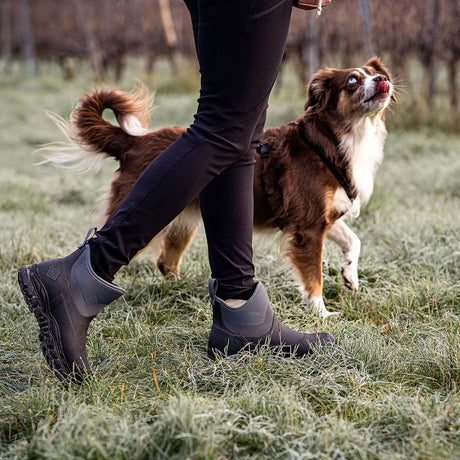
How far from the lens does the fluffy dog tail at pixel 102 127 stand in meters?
Answer: 3.11

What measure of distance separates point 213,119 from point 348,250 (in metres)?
1.55

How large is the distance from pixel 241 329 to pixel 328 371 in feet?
1.11

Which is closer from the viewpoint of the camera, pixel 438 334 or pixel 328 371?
pixel 328 371

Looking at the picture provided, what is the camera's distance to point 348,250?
319cm

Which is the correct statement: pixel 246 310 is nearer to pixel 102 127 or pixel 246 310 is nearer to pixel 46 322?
pixel 46 322

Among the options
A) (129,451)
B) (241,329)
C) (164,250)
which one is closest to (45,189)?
(164,250)

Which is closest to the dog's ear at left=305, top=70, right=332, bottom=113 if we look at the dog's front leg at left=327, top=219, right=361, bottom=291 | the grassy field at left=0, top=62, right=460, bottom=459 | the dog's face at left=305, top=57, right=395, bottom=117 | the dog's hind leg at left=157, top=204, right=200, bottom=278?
the dog's face at left=305, top=57, right=395, bottom=117

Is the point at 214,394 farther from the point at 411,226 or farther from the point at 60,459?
the point at 411,226

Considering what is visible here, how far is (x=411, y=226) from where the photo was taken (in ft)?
13.4

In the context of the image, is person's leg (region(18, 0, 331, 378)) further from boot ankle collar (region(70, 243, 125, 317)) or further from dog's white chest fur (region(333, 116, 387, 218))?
dog's white chest fur (region(333, 116, 387, 218))

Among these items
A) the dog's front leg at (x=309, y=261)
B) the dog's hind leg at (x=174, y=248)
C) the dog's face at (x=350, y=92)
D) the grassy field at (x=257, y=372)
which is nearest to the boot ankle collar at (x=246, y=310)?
the grassy field at (x=257, y=372)

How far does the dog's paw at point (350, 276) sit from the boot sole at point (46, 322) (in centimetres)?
163

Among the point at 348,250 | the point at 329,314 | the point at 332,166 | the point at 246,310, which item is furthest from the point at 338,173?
the point at 246,310

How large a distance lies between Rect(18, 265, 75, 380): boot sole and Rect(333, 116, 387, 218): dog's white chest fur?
166cm
